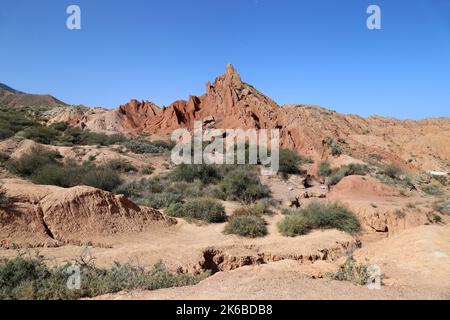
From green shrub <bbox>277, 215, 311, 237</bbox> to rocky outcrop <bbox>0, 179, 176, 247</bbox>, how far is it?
3.78 m

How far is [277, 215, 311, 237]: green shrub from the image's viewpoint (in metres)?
11.1

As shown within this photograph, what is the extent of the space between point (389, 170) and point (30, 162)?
2108 centimetres

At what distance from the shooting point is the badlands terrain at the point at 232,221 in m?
6.32

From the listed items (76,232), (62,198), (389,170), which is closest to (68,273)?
(76,232)

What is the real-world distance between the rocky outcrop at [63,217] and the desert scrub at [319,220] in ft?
13.1

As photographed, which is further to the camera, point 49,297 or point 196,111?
point 196,111

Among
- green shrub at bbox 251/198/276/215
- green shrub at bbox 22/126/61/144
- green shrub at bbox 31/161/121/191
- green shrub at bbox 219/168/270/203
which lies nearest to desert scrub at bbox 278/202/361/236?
green shrub at bbox 251/198/276/215

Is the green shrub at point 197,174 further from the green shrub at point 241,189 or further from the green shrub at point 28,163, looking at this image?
the green shrub at point 28,163

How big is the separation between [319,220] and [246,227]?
2591mm

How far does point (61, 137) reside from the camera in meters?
27.3

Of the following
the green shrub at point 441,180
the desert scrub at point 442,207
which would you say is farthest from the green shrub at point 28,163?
the green shrub at point 441,180

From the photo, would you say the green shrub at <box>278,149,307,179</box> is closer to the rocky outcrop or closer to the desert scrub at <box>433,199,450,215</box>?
the desert scrub at <box>433,199,450,215</box>
